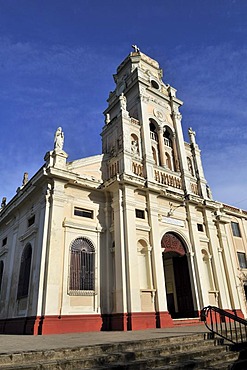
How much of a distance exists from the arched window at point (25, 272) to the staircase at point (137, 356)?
29.7 feet

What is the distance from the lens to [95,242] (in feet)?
45.9

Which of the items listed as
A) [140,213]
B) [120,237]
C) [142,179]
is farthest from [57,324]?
[142,179]

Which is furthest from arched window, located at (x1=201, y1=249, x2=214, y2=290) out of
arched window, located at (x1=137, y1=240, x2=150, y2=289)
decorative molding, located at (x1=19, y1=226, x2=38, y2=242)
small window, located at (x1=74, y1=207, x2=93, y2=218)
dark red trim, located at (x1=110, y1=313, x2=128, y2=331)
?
decorative molding, located at (x1=19, y1=226, x2=38, y2=242)

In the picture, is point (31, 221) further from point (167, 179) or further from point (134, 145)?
point (167, 179)

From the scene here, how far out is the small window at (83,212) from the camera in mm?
14018

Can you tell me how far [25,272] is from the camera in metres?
14.6

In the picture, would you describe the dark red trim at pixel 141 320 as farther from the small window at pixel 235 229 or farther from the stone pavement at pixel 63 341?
the small window at pixel 235 229

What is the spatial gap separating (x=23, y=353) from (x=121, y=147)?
41.0 feet

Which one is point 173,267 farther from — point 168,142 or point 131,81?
point 131,81

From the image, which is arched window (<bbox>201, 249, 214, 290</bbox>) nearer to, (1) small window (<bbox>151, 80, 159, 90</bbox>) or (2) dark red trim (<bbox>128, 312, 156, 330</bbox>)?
(2) dark red trim (<bbox>128, 312, 156, 330</bbox>)

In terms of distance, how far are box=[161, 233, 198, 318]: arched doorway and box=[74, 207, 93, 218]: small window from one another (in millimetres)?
4423

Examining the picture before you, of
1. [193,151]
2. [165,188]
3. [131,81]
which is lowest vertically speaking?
[165,188]

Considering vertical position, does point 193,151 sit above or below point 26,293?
above

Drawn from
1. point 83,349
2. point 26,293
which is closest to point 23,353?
point 83,349
